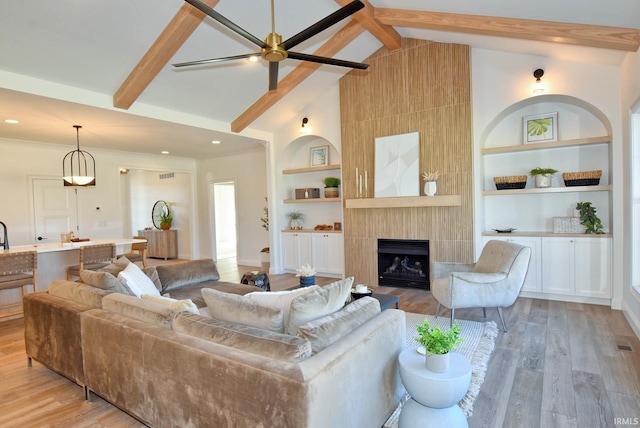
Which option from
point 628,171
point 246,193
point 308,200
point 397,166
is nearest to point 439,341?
point 628,171

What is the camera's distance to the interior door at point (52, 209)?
646 cm

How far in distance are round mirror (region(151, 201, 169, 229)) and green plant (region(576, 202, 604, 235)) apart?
9460 millimetres

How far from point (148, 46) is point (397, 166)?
12.0ft

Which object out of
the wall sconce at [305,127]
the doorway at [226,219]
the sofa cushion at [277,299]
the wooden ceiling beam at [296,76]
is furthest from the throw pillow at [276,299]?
the doorway at [226,219]

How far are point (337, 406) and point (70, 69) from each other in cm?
441

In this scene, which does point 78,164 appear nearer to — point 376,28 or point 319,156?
point 319,156

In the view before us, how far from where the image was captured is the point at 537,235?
182 inches

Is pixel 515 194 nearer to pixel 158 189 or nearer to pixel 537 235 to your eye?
pixel 537 235

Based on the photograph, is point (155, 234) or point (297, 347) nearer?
point (297, 347)

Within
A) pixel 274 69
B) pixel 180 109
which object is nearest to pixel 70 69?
pixel 180 109

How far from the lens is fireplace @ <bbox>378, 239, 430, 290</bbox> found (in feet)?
17.9

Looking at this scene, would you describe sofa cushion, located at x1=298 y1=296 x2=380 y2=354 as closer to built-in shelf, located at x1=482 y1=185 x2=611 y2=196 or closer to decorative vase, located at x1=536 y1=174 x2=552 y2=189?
built-in shelf, located at x1=482 y1=185 x2=611 y2=196

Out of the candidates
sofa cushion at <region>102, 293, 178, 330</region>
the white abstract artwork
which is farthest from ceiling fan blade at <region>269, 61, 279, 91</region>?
the white abstract artwork

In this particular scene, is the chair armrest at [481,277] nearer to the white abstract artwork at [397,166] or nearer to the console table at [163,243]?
the white abstract artwork at [397,166]
